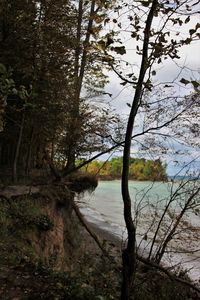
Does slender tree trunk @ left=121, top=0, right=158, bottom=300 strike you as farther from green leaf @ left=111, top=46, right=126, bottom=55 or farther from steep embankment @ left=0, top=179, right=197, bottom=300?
steep embankment @ left=0, top=179, right=197, bottom=300

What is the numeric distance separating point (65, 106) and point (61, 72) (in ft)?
4.99

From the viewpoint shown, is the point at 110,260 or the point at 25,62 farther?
the point at 25,62

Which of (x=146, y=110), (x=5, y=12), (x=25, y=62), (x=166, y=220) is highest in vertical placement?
(x=5, y=12)

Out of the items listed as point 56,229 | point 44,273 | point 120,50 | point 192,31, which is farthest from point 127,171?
point 56,229

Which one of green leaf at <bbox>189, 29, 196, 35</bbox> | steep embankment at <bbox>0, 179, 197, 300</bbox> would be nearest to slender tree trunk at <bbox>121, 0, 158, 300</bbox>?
green leaf at <bbox>189, 29, 196, 35</bbox>

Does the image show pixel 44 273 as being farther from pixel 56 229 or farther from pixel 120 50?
pixel 56 229

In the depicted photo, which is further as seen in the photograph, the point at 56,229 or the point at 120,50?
the point at 56,229

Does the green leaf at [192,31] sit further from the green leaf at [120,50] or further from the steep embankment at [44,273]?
the steep embankment at [44,273]

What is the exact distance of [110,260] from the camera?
579 cm

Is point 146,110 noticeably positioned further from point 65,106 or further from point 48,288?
point 65,106

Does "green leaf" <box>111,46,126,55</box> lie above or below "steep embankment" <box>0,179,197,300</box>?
above

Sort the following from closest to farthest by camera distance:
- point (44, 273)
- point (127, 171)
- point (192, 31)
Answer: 1. point (192, 31)
2. point (127, 171)
3. point (44, 273)

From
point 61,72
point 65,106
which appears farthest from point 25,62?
point 65,106

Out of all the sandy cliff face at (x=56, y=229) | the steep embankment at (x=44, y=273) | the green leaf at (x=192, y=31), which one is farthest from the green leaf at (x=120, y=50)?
the sandy cliff face at (x=56, y=229)
